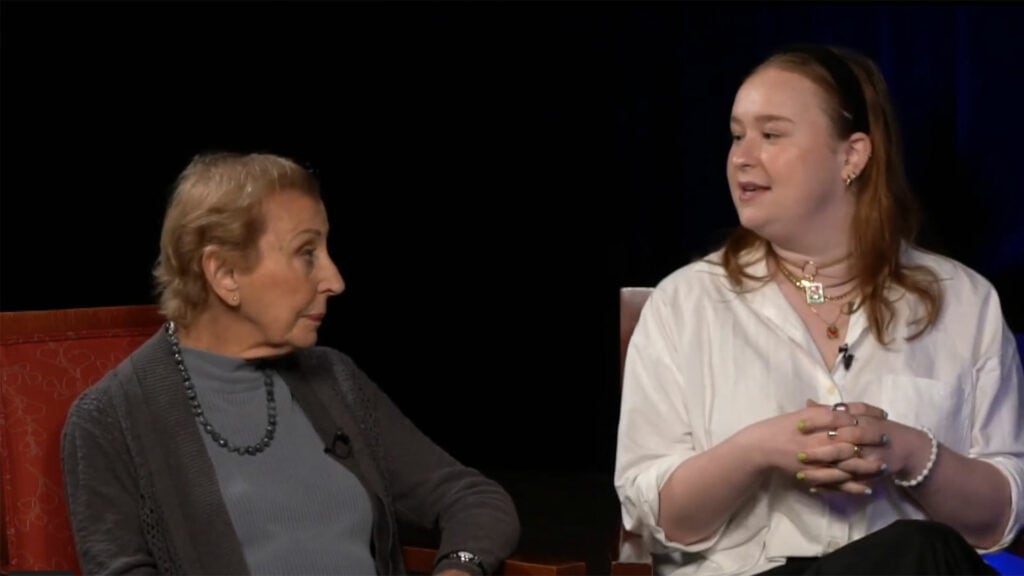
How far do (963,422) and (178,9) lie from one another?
307 cm

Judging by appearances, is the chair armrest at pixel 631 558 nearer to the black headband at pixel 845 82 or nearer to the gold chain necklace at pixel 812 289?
the gold chain necklace at pixel 812 289

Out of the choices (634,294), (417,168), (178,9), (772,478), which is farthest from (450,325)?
(772,478)

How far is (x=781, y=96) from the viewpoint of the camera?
9.41 ft

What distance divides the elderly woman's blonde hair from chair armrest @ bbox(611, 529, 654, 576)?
2.62 feet

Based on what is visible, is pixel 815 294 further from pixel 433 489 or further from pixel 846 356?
pixel 433 489

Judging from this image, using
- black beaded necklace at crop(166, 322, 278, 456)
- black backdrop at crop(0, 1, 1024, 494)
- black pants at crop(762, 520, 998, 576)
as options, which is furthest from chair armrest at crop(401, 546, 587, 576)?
black backdrop at crop(0, 1, 1024, 494)

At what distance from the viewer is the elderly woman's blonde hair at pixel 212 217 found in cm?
277

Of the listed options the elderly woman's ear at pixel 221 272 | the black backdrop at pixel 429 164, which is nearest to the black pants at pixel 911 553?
the elderly woman's ear at pixel 221 272

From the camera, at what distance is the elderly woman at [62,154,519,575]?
2682 mm

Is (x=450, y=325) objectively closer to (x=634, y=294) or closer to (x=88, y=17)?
(x=88, y=17)

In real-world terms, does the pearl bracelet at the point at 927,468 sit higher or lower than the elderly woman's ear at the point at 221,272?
lower

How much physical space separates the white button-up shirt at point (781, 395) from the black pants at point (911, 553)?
315mm

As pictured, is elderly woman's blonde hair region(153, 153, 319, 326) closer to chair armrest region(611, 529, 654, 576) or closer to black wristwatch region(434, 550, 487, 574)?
black wristwatch region(434, 550, 487, 574)

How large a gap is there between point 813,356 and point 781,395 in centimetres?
9
